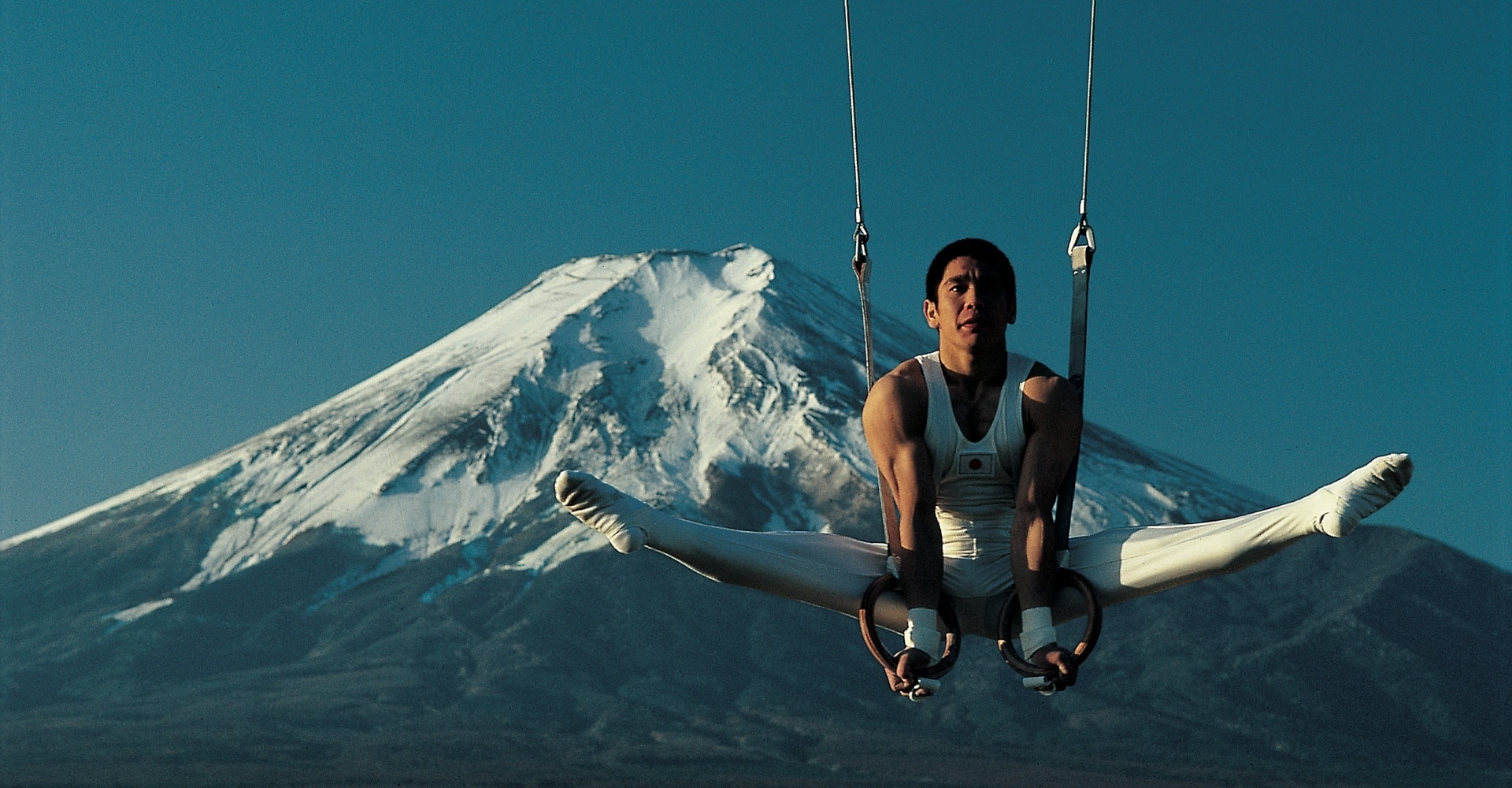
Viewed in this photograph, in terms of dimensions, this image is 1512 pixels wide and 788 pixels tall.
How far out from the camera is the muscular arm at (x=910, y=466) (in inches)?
259

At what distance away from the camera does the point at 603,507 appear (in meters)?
6.14

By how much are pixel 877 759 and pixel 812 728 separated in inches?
329

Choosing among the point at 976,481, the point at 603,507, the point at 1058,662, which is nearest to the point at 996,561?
the point at 976,481

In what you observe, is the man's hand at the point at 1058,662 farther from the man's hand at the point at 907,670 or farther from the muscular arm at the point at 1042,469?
the man's hand at the point at 907,670

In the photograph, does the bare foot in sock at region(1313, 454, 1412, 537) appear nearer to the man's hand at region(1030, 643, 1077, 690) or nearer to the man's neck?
the man's hand at region(1030, 643, 1077, 690)

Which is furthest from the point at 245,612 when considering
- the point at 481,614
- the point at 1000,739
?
the point at 1000,739

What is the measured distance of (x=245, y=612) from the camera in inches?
7830

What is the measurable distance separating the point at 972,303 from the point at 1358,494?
145 centimetres

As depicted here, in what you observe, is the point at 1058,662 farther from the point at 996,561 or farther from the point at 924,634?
the point at 996,561

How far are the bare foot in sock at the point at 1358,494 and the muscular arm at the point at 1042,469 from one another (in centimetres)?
95

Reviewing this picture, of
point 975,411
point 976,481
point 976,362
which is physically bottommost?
point 976,481

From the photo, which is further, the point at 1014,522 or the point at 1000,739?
the point at 1000,739

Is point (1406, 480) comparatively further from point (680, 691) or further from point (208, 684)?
point (208, 684)

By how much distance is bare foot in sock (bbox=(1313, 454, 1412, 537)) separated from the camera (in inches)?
226
